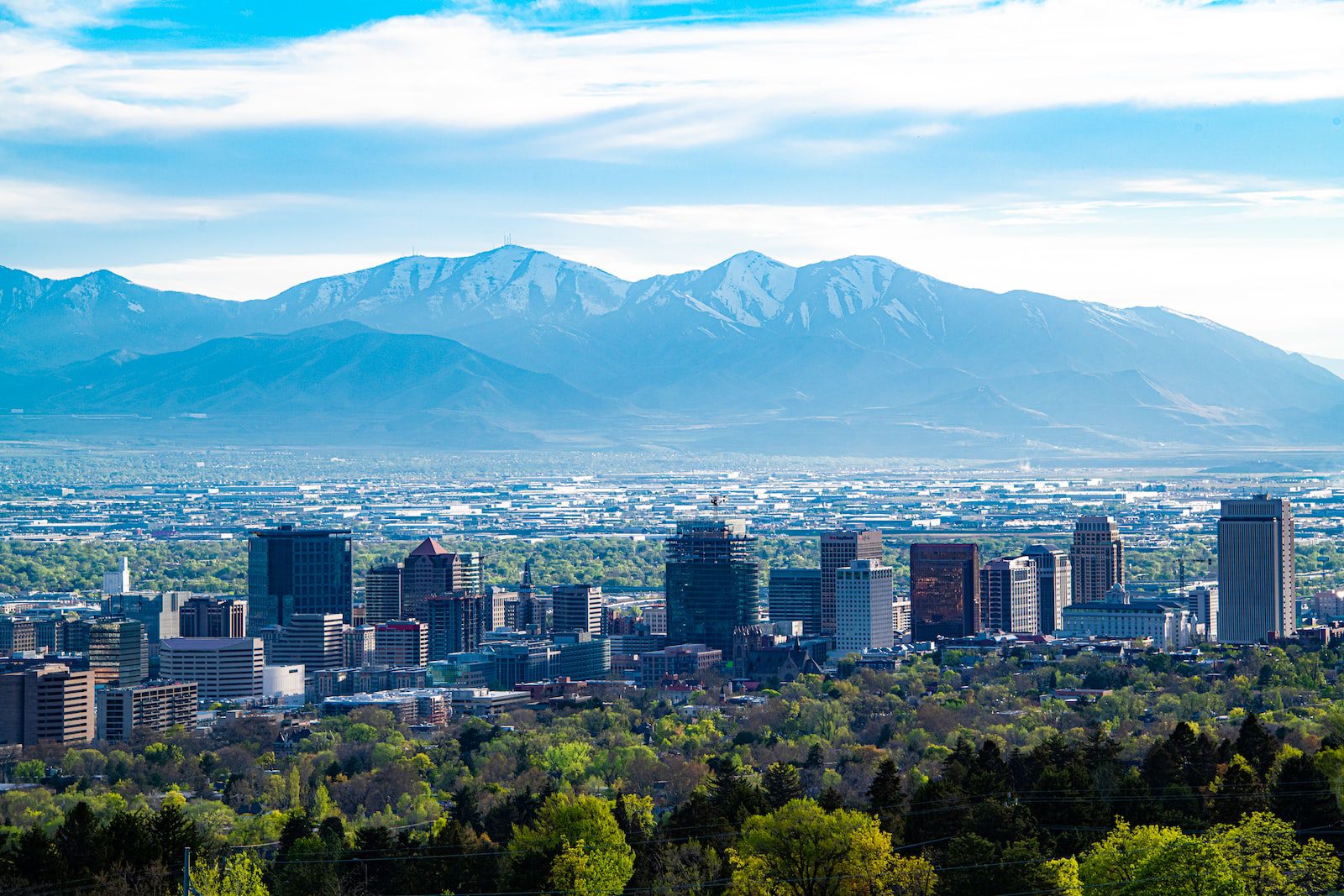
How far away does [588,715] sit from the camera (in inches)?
3349

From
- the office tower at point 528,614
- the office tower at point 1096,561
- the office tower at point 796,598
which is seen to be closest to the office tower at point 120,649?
the office tower at point 528,614

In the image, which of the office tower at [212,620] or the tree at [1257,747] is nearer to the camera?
the tree at [1257,747]

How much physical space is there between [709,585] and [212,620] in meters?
25.3

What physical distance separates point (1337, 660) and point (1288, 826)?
5559cm

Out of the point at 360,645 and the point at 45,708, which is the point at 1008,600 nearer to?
the point at 360,645

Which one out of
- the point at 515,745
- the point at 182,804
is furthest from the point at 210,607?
the point at 182,804

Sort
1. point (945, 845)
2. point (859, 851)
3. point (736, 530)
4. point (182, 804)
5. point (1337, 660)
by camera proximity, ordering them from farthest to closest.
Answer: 1. point (736, 530)
2. point (1337, 660)
3. point (182, 804)
4. point (945, 845)
5. point (859, 851)

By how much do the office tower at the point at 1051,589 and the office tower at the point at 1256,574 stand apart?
13783 mm

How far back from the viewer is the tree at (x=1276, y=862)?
34.4 metres

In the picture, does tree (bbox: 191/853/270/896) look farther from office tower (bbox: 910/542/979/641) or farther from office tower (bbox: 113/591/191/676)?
office tower (bbox: 910/542/979/641)

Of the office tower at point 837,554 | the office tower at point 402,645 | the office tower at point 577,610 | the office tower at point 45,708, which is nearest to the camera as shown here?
the office tower at point 45,708

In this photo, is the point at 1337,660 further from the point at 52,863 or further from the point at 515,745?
the point at 52,863

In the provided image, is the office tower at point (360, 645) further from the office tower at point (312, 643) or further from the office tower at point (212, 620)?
the office tower at point (212, 620)

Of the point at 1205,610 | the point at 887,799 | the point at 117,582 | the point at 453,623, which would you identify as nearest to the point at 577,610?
the point at 453,623
